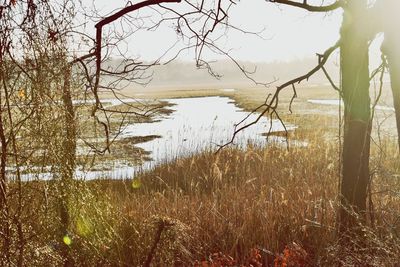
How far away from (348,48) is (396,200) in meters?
1.93


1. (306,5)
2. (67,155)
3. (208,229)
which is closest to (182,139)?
(208,229)

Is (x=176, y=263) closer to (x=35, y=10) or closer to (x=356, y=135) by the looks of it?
(x=356, y=135)

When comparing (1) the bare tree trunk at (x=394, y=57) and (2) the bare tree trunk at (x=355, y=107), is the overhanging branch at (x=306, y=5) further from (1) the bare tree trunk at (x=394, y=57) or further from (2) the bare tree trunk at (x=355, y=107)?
(1) the bare tree trunk at (x=394, y=57)

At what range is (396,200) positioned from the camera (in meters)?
4.28

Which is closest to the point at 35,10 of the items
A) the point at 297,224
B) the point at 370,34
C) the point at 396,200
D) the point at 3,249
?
the point at 3,249

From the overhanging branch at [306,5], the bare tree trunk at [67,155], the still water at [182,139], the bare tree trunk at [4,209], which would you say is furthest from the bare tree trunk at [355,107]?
the bare tree trunk at [4,209]

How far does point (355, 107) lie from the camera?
3.08m

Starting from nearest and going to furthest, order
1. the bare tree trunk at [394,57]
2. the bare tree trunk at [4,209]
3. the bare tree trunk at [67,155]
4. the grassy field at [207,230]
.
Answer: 1. the bare tree trunk at [394,57]
2. the bare tree trunk at [4,209]
3. the grassy field at [207,230]
4. the bare tree trunk at [67,155]

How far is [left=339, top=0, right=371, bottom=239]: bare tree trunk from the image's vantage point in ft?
9.83

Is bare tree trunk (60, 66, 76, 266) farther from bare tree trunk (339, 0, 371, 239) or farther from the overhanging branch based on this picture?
bare tree trunk (339, 0, 371, 239)

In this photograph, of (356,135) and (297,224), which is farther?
(297,224)

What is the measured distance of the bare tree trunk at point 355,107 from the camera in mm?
2996

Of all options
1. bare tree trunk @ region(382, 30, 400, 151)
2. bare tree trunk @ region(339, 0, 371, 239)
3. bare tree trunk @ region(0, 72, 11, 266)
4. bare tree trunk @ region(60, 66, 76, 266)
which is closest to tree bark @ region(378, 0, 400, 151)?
bare tree trunk @ region(382, 30, 400, 151)

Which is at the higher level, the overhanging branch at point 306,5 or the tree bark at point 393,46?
the overhanging branch at point 306,5
